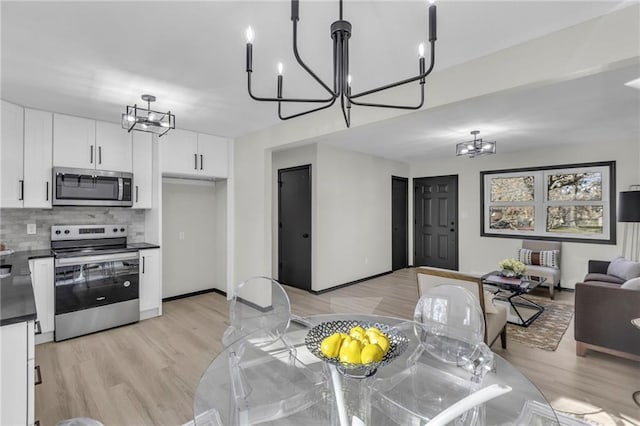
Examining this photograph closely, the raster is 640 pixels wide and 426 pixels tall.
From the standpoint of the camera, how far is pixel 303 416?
1284 mm

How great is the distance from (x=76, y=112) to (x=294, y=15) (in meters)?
3.38

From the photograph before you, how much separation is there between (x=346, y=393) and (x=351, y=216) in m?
4.29

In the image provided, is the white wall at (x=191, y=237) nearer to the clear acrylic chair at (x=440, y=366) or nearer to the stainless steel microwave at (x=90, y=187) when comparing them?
the stainless steel microwave at (x=90, y=187)

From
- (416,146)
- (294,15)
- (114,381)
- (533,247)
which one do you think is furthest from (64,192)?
(533,247)

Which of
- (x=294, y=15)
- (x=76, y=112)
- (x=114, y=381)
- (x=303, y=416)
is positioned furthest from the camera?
(x=76, y=112)

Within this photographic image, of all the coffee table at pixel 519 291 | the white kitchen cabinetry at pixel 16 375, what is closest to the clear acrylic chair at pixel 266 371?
the white kitchen cabinetry at pixel 16 375

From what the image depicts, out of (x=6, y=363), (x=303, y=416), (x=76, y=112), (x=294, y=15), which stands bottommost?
(x=303, y=416)

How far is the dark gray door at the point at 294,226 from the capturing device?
5156 millimetres

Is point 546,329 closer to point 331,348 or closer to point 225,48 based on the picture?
point 331,348

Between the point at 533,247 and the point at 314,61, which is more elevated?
the point at 314,61

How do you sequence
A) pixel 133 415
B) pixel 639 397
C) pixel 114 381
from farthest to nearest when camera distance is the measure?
pixel 114 381
pixel 639 397
pixel 133 415

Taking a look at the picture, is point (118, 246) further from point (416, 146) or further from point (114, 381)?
point (416, 146)

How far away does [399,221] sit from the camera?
22.9 feet

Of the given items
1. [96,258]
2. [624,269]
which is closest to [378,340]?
[96,258]
